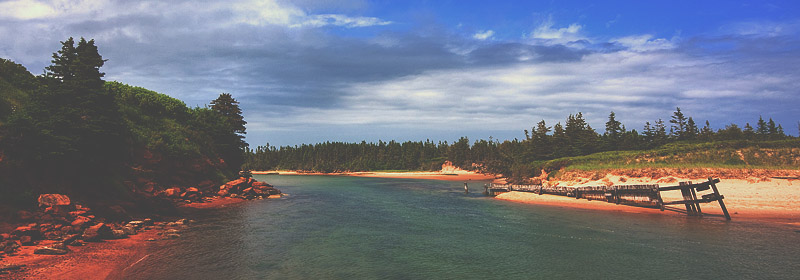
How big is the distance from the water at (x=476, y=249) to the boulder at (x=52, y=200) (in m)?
6.51

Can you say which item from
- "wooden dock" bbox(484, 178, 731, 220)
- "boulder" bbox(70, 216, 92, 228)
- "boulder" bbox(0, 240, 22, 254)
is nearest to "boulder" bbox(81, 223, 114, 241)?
"boulder" bbox(70, 216, 92, 228)

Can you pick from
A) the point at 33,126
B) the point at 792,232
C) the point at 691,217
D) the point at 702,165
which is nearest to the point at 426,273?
the point at 33,126

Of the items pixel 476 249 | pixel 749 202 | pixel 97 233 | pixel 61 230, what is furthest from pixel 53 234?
pixel 749 202

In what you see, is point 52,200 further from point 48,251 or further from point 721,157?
point 721,157

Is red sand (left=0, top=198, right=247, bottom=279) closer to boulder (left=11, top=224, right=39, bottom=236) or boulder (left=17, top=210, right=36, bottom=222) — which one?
boulder (left=11, top=224, right=39, bottom=236)

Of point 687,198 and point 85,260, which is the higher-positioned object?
point 687,198

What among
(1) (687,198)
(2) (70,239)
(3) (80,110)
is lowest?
(2) (70,239)

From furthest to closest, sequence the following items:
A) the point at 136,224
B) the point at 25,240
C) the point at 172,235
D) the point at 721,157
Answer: the point at 721,157
the point at 136,224
the point at 172,235
the point at 25,240

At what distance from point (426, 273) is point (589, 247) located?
11857 millimetres

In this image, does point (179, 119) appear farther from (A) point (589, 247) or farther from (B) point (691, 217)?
(B) point (691, 217)

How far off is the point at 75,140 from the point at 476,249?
26466 mm

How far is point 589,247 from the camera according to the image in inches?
870

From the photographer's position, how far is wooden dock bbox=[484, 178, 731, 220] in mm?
32625

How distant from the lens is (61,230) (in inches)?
743
